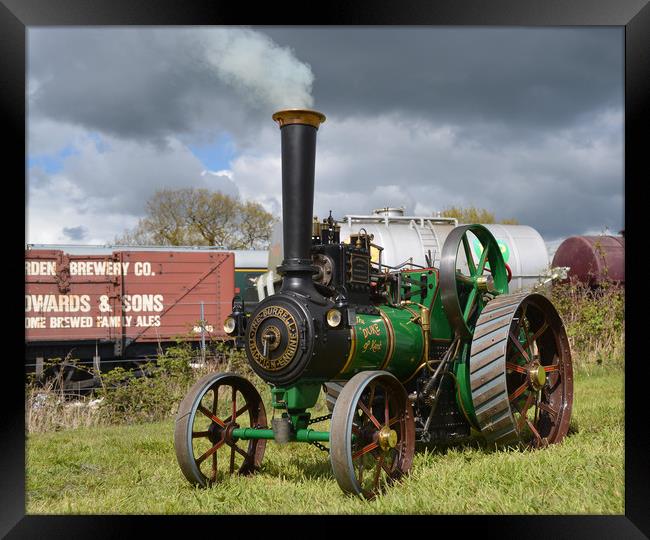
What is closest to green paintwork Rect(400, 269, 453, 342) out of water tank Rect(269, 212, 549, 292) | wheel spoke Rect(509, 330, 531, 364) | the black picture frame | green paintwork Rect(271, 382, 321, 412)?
wheel spoke Rect(509, 330, 531, 364)

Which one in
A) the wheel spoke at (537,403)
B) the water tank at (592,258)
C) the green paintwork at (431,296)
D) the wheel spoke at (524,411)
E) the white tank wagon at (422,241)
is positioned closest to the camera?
the wheel spoke at (524,411)

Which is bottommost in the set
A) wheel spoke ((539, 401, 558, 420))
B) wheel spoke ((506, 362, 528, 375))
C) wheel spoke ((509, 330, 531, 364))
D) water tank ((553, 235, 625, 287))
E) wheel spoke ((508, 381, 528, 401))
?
wheel spoke ((539, 401, 558, 420))

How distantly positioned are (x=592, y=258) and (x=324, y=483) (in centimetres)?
1151

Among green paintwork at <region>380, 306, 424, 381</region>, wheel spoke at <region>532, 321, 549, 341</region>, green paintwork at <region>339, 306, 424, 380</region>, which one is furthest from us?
wheel spoke at <region>532, 321, 549, 341</region>

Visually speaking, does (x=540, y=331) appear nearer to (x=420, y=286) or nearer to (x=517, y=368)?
(x=517, y=368)

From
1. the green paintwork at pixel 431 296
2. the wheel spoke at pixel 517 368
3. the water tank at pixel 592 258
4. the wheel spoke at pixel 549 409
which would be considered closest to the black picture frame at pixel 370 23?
the wheel spoke at pixel 517 368

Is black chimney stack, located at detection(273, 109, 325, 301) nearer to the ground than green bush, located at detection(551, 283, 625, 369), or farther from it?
farther from it

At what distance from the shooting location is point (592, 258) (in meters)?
15.0

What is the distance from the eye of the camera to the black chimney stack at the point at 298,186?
481cm

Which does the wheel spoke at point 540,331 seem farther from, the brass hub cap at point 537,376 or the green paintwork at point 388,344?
the green paintwork at point 388,344

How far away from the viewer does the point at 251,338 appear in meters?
4.98

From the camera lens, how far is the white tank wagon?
1245 cm

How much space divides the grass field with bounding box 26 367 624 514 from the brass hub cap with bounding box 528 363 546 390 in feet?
1.62

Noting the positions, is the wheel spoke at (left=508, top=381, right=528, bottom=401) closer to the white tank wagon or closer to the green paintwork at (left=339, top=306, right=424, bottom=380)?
the green paintwork at (left=339, top=306, right=424, bottom=380)
